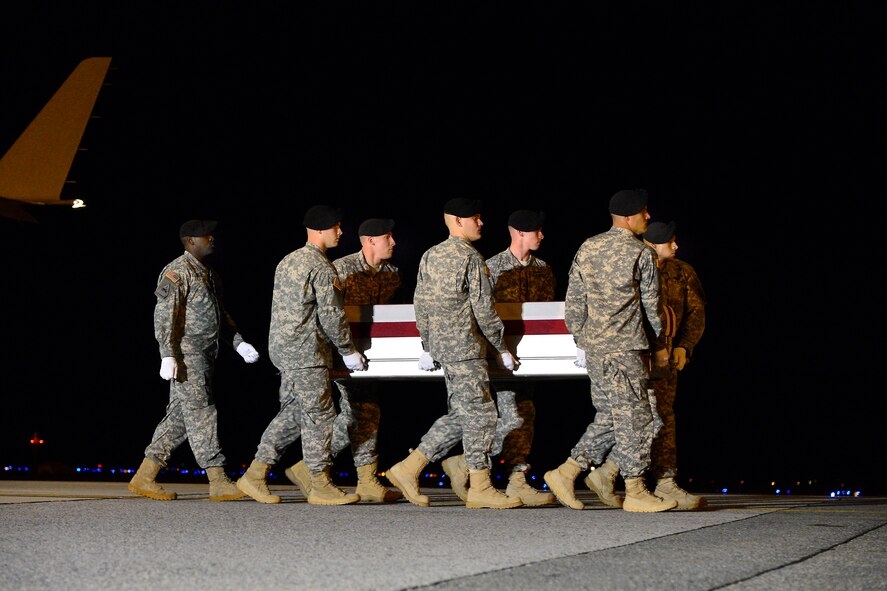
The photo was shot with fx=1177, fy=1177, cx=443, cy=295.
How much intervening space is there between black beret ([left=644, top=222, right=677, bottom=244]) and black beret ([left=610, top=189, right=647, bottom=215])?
77cm

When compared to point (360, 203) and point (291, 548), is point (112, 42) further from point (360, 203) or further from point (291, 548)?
point (291, 548)

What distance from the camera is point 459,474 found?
6.38m

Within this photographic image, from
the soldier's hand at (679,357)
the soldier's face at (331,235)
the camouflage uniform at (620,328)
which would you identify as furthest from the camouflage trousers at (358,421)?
the soldier's hand at (679,357)

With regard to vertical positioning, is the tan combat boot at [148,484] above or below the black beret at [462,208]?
below

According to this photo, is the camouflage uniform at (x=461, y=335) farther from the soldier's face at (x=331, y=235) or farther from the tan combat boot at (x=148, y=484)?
the tan combat boot at (x=148, y=484)

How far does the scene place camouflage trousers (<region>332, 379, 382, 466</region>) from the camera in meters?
6.67

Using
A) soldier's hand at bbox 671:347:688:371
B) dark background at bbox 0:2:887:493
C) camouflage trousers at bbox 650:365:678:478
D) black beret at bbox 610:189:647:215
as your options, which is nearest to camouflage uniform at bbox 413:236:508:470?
black beret at bbox 610:189:647:215

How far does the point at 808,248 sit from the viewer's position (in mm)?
Result: 11023

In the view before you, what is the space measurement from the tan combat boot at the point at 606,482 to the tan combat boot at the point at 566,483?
0.58ft

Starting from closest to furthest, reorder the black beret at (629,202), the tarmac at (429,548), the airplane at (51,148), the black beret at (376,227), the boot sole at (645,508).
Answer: the tarmac at (429,548) → the boot sole at (645,508) → the black beret at (629,202) → the black beret at (376,227) → the airplane at (51,148)

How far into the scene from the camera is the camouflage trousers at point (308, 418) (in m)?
6.06

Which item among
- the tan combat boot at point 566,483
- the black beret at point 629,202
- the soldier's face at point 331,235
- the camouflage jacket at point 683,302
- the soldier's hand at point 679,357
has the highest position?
the black beret at point 629,202

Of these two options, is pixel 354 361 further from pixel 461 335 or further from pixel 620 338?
pixel 620 338

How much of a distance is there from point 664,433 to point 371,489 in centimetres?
164
